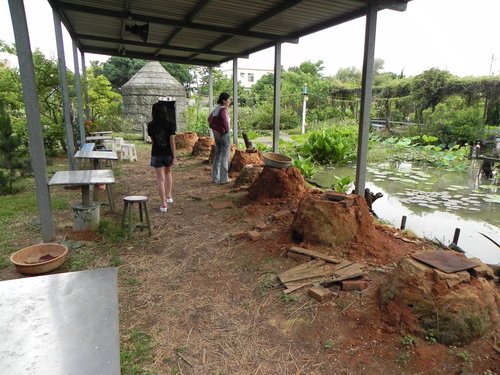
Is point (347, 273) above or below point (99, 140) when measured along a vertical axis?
below

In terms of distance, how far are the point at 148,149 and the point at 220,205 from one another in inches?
288

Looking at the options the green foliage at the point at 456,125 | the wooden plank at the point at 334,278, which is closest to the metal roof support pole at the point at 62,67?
the wooden plank at the point at 334,278

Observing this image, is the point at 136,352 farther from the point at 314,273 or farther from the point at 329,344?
the point at 314,273

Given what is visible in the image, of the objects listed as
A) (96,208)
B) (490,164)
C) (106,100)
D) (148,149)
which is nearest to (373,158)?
(490,164)

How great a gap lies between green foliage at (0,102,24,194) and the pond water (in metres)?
6.84

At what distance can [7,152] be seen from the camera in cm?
625

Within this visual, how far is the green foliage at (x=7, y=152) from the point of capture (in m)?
6.13

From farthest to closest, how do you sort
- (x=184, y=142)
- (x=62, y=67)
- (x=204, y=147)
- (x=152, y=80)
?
(x=152, y=80)
(x=184, y=142)
(x=204, y=147)
(x=62, y=67)

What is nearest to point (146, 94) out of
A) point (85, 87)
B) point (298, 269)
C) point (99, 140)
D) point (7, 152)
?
point (85, 87)

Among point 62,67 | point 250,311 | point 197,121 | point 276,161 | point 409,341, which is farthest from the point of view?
point 197,121

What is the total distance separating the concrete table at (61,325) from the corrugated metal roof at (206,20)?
15.2 ft

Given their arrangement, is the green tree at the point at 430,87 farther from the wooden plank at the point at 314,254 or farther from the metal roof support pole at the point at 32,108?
the metal roof support pole at the point at 32,108

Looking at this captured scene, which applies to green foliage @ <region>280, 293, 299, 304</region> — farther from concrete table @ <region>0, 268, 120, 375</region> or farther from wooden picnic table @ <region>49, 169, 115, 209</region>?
wooden picnic table @ <region>49, 169, 115, 209</region>

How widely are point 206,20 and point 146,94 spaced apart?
415 inches
